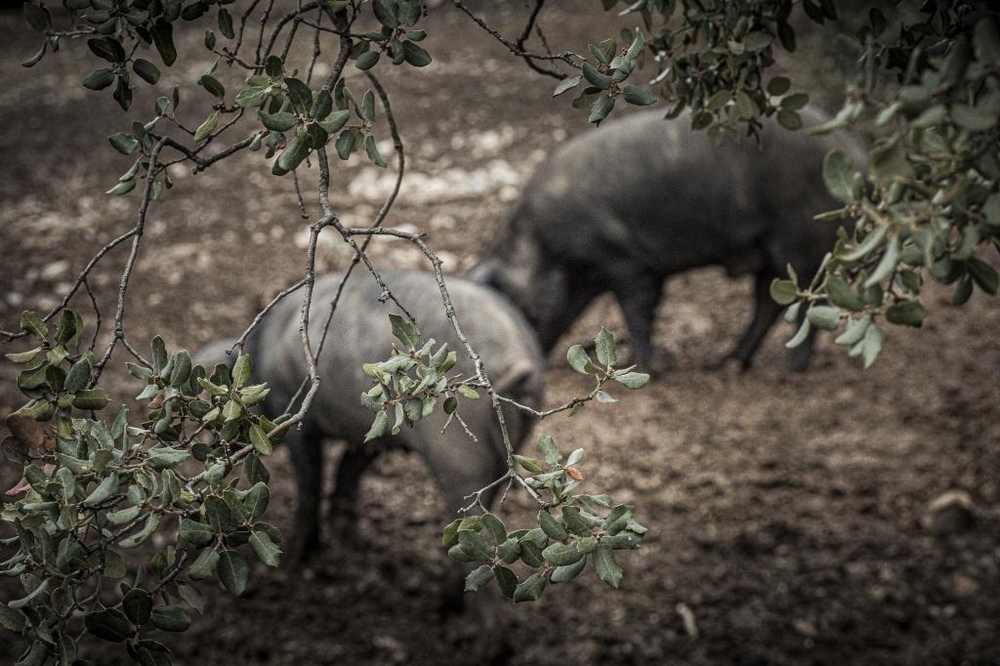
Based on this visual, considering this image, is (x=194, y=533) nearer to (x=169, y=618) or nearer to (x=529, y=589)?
(x=169, y=618)

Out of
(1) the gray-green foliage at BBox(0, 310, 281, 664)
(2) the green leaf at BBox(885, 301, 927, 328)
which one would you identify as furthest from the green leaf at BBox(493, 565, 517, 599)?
(2) the green leaf at BBox(885, 301, 927, 328)

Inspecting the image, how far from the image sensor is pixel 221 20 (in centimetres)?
131

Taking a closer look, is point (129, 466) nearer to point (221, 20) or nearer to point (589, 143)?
point (221, 20)

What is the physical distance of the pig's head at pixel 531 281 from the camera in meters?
3.55

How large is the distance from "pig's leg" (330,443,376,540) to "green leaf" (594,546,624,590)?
2.09 m

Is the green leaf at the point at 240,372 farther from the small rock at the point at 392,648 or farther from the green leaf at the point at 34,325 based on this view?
the small rock at the point at 392,648

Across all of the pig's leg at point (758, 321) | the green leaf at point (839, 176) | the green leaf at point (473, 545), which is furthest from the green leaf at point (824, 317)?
the pig's leg at point (758, 321)

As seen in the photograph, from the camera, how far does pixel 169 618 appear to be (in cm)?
105

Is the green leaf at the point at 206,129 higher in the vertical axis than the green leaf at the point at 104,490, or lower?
higher

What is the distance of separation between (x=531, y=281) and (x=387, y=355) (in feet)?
4.09

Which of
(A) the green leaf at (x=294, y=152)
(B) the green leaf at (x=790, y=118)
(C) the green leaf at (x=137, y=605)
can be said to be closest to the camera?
(C) the green leaf at (x=137, y=605)

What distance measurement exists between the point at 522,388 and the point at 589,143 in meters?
1.59

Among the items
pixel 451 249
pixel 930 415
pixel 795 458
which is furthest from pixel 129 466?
pixel 451 249

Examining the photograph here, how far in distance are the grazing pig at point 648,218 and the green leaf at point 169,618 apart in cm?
256
